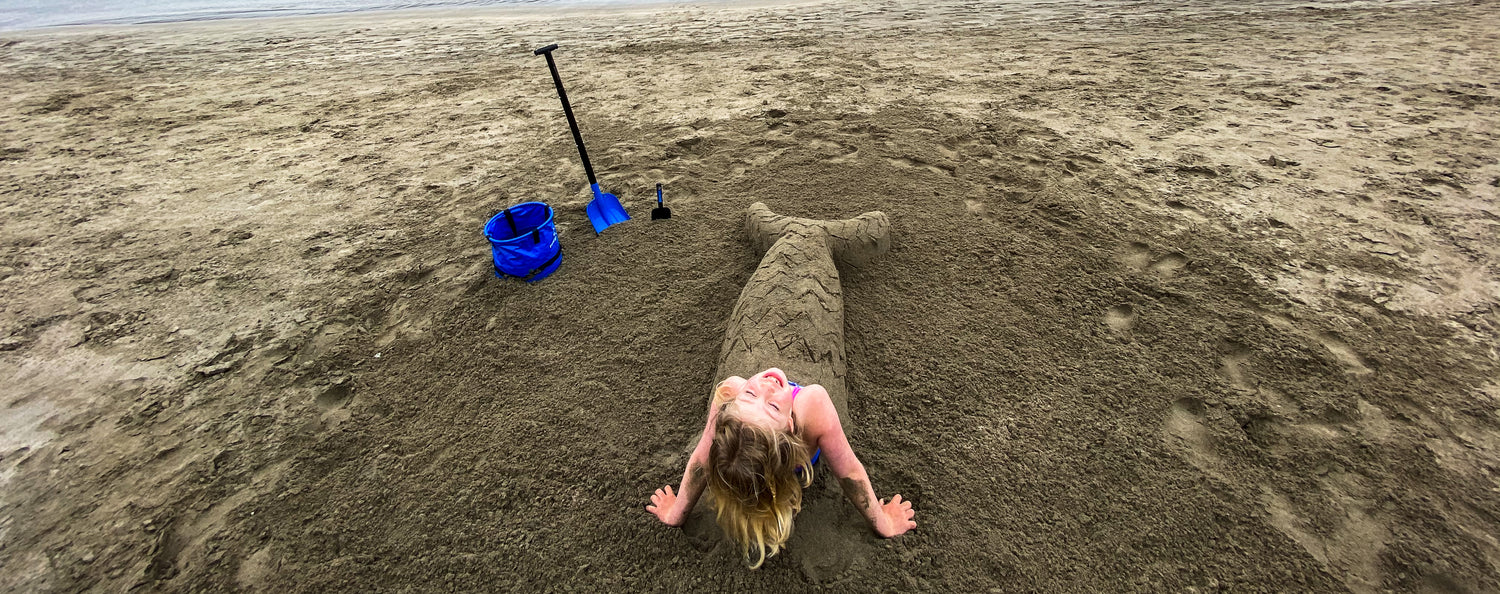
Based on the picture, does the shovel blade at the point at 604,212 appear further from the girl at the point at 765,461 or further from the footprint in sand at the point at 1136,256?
the footprint in sand at the point at 1136,256

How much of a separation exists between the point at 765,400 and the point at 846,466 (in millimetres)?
382

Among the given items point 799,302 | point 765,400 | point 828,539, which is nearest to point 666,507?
point 828,539

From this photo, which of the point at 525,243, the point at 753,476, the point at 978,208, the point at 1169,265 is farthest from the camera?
the point at 978,208

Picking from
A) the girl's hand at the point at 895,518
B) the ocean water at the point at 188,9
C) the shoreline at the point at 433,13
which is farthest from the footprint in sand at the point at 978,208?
the ocean water at the point at 188,9

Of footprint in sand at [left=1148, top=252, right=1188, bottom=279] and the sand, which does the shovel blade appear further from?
footprint in sand at [left=1148, top=252, right=1188, bottom=279]

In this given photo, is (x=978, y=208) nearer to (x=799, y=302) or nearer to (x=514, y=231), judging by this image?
(x=799, y=302)

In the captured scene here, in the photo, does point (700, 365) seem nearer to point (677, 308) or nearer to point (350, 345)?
point (677, 308)

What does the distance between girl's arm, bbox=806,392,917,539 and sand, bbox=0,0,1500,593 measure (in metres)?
0.13

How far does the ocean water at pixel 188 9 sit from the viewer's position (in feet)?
37.7

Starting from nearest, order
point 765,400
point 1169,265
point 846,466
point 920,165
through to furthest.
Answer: point 765,400 < point 846,466 < point 1169,265 < point 920,165

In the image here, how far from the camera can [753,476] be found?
1.28 m

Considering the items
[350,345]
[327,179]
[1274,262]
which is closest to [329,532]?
[350,345]

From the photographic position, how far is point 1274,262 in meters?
2.70

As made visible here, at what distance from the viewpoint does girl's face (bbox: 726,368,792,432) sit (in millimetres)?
1367
